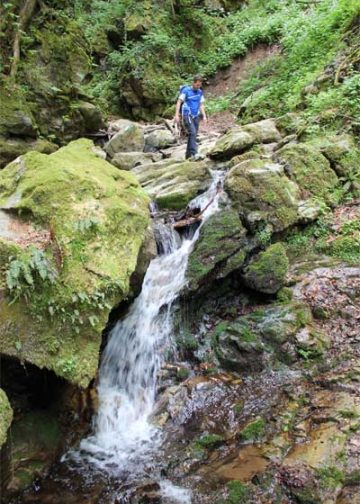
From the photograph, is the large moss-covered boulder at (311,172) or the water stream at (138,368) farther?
the large moss-covered boulder at (311,172)

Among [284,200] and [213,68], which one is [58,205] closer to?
[284,200]

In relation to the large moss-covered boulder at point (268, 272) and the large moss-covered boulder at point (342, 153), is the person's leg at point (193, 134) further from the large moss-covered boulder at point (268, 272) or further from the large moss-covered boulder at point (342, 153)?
the large moss-covered boulder at point (268, 272)

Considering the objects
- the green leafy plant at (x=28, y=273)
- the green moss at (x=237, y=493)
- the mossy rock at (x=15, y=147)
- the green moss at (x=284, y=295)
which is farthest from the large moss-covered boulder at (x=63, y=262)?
the mossy rock at (x=15, y=147)

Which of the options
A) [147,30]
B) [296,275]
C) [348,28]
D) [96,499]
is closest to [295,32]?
[348,28]

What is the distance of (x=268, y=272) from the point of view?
303 inches

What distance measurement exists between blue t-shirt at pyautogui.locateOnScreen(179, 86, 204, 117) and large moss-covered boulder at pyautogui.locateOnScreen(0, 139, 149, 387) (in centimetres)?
582

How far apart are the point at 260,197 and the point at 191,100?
3.80m

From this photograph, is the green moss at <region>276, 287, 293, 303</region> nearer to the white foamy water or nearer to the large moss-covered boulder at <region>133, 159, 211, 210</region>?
the large moss-covered boulder at <region>133, 159, 211, 210</region>

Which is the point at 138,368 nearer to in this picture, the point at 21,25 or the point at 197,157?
the point at 197,157

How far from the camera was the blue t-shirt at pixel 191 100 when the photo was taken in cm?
1109

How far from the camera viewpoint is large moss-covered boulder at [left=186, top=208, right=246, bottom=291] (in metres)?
7.59

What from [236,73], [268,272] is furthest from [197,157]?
[236,73]

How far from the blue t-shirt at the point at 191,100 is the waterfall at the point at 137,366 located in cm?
373

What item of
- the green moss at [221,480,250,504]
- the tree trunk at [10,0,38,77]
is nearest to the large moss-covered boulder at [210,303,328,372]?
the green moss at [221,480,250,504]
